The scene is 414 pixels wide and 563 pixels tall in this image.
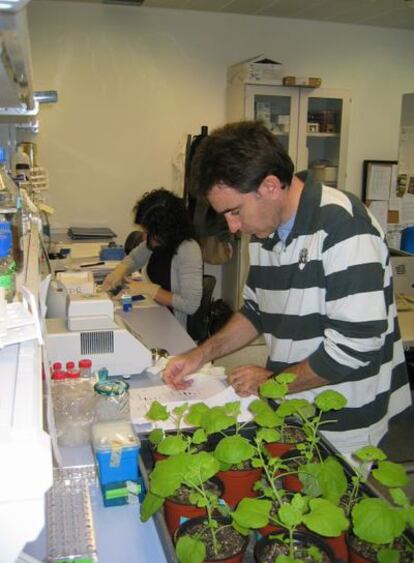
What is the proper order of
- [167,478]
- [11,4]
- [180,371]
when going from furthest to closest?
1. [180,371]
2. [167,478]
3. [11,4]

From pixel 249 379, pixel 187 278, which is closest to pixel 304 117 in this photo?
pixel 187 278

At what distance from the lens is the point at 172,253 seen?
10.1 ft

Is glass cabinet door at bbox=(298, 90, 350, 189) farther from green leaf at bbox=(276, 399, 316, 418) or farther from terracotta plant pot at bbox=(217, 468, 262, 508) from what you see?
terracotta plant pot at bbox=(217, 468, 262, 508)

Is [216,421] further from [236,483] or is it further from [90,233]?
[90,233]

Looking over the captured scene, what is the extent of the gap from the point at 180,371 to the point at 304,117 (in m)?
3.52

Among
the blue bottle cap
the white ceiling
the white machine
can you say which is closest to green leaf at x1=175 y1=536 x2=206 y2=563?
the blue bottle cap

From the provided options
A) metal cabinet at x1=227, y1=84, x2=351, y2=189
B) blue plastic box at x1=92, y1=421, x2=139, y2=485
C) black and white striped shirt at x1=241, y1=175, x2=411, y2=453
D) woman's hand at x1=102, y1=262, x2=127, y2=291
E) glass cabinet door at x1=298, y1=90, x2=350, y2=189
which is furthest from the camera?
glass cabinet door at x1=298, y1=90, x2=350, y2=189

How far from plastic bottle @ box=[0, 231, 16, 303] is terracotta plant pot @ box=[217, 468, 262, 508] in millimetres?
556

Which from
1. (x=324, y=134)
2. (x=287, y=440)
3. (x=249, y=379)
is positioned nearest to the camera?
(x=287, y=440)

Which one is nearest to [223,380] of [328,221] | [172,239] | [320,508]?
[328,221]

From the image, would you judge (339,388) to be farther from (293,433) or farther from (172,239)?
(172,239)

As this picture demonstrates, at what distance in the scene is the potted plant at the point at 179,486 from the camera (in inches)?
37.9

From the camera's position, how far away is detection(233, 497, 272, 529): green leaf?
34.9 inches

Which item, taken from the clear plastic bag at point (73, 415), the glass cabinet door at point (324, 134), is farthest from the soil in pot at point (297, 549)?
the glass cabinet door at point (324, 134)
